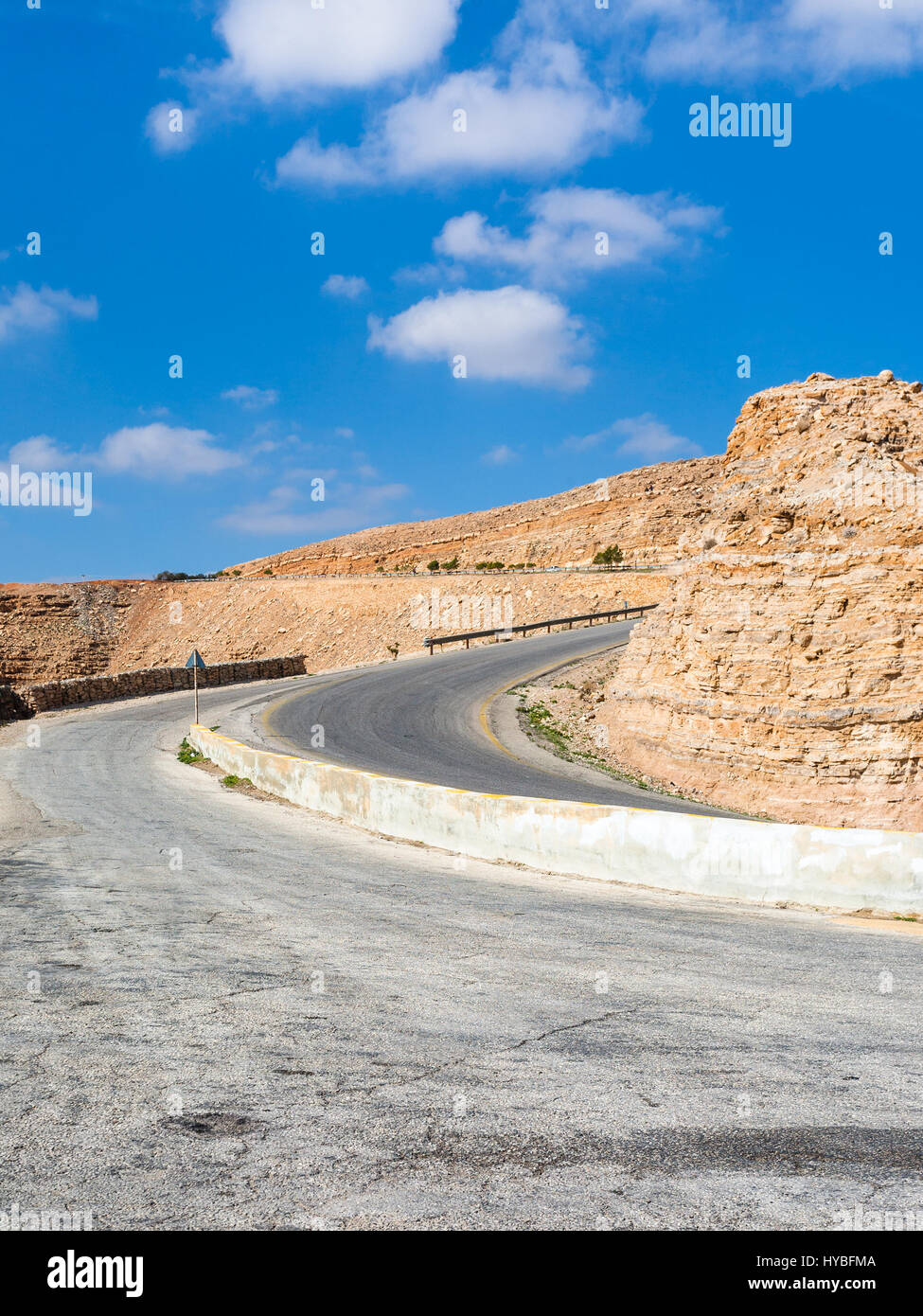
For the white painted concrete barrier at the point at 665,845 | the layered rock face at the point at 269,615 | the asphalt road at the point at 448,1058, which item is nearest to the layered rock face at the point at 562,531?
the layered rock face at the point at 269,615

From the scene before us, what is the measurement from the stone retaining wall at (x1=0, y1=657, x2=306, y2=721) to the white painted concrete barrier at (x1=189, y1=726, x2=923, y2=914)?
2327 centimetres

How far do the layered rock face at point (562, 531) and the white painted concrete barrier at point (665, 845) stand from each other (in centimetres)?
6958

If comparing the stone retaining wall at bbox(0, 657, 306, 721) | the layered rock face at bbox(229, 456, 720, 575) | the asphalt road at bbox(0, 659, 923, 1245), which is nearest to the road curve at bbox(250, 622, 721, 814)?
the stone retaining wall at bbox(0, 657, 306, 721)

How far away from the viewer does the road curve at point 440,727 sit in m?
19.7

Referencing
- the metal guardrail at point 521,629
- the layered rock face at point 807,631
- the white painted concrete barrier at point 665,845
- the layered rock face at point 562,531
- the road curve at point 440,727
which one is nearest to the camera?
the white painted concrete barrier at point 665,845

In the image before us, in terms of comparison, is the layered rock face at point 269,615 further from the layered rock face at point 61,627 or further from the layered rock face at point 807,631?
the layered rock face at point 807,631

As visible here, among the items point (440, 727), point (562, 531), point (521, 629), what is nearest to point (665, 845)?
point (440, 727)

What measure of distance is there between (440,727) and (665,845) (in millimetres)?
16700

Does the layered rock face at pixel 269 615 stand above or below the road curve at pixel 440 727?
above

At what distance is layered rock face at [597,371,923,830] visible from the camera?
19141mm

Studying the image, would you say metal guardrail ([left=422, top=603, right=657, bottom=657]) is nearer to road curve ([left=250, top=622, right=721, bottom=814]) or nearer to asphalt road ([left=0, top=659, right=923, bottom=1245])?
road curve ([left=250, top=622, right=721, bottom=814])

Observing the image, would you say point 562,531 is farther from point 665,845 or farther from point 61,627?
point 665,845
